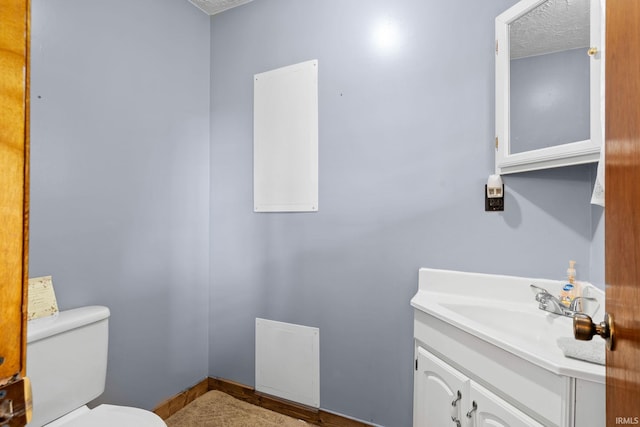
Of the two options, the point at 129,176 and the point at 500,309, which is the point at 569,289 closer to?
the point at 500,309

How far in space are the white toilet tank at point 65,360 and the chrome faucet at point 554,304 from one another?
188cm

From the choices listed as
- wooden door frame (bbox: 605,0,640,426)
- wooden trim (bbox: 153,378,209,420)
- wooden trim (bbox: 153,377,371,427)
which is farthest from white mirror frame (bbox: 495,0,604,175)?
wooden trim (bbox: 153,378,209,420)

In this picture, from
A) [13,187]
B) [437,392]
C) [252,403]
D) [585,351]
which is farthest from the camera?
[252,403]

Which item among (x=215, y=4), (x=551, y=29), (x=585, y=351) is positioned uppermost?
(x=215, y=4)

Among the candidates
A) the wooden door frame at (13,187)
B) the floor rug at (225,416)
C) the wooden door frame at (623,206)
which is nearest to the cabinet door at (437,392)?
the wooden door frame at (623,206)

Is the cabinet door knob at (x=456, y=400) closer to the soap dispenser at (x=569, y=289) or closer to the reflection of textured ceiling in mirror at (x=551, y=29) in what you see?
the soap dispenser at (x=569, y=289)

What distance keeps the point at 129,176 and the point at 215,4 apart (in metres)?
1.31

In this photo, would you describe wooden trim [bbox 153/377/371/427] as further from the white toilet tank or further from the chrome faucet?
the chrome faucet

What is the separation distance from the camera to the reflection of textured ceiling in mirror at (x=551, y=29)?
1.04 metres

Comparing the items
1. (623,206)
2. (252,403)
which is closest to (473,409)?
(623,206)

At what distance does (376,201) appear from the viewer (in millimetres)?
1676

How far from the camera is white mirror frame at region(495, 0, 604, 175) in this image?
0.96m

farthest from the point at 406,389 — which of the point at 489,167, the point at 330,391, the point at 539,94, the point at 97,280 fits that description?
the point at 97,280

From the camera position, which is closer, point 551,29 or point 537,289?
point 551,29
